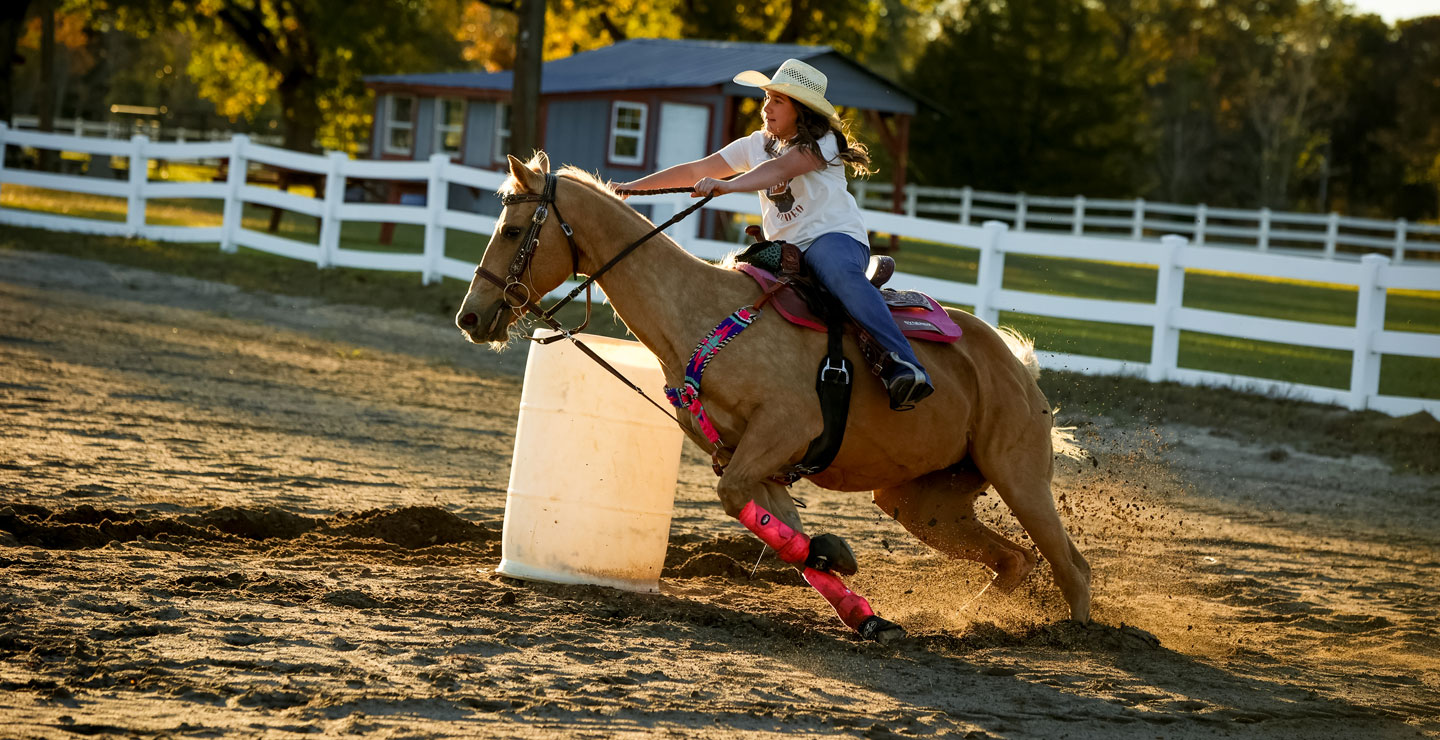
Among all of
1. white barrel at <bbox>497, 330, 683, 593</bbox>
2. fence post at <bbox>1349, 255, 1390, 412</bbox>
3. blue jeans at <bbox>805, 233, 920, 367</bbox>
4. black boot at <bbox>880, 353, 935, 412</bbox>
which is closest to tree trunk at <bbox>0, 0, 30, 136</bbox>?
fence post at <bbox>1349, 255, 1390, 412</bbox>

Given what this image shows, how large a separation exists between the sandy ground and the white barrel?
171mm

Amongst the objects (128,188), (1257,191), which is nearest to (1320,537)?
(128,188)

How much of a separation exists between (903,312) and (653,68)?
27.0 meters

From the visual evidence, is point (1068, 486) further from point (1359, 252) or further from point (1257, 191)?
point (1257, 191)

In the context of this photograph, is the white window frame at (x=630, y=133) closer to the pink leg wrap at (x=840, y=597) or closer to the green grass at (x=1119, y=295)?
the green grass at (x=1119, y=295)

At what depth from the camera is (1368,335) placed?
12.8 meters

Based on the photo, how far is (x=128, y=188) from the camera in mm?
20938

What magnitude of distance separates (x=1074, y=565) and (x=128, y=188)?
60.5 feet

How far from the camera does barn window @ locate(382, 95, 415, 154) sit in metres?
37.2

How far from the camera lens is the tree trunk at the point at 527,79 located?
21125mm

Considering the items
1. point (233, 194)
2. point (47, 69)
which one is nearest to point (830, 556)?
point (233, 194)

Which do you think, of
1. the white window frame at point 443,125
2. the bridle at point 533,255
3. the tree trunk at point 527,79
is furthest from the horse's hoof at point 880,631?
the white window frame at point 443,125

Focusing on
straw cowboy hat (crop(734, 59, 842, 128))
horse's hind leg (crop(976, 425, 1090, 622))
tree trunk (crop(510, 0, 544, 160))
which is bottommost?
horse's hind leg (crop(976, 425, 1090, 622))

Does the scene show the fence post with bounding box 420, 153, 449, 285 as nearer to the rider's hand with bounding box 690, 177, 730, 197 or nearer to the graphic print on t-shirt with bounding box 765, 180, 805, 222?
the graphic print on t-shirt with bounding box 765, 180, 805, 222
